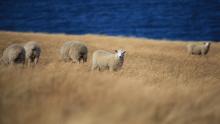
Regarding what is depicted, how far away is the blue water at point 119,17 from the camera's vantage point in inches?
2977

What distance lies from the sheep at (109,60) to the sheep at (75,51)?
2.02m

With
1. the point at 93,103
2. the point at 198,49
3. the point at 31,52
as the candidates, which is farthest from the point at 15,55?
the point at 198,49

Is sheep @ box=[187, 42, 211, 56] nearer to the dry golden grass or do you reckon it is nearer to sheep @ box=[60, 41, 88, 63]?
sheep @ box=[60, 41, 88, 63]

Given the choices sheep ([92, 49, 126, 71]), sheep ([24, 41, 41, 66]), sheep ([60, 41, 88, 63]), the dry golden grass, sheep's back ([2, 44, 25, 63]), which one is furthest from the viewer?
sheep ([60, 41, 88, 63])

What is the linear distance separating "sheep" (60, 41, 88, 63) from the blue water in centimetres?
5378

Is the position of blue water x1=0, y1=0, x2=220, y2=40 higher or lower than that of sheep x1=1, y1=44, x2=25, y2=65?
higher

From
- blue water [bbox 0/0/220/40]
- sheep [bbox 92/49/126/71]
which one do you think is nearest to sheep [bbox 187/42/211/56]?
sheep [bbox 92/49/126/71]

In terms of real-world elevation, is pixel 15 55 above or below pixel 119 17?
below

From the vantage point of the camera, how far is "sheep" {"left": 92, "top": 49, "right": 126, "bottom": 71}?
14391mm

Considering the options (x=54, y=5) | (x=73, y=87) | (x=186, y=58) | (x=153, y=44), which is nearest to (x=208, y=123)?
(x=73, y=87)

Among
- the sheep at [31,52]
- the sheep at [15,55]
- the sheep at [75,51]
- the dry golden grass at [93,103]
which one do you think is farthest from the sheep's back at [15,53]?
the dry golden grass at [93,103]

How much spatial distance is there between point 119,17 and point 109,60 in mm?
82792

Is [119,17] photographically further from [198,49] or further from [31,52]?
[31,52]

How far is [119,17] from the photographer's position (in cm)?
9656
